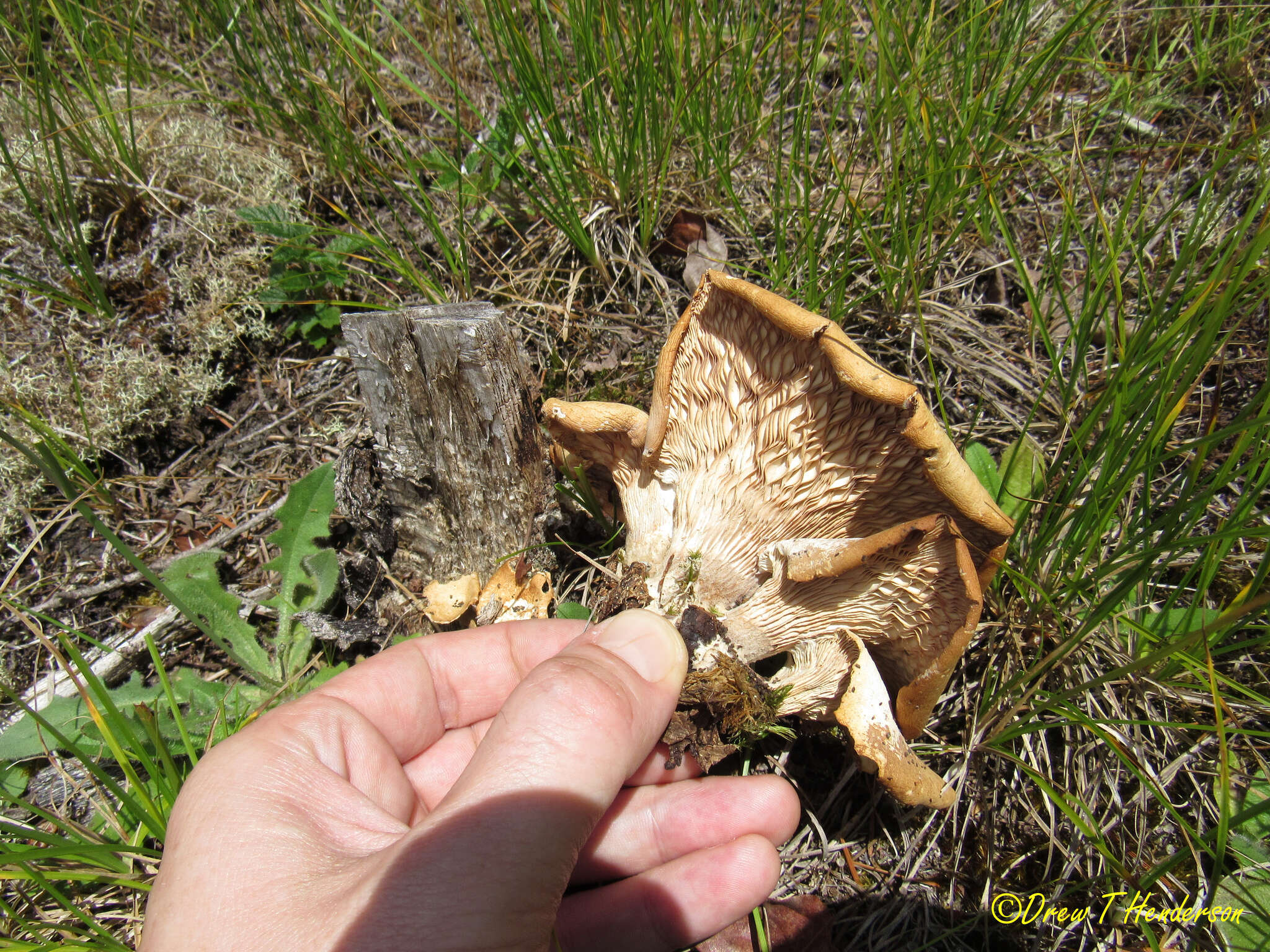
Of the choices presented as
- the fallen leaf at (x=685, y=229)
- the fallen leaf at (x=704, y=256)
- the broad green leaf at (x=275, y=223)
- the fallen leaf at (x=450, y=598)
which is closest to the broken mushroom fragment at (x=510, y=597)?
the fallen leaf at (x=450, y=598)

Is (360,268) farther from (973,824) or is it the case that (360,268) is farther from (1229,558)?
(1229,558)

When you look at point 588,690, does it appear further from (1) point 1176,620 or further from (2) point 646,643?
(1) point 1176,620

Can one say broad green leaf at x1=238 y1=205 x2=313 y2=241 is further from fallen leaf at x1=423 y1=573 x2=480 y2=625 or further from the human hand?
the human hand

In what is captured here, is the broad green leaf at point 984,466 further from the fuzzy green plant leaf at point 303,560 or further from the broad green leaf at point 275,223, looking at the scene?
the broad green leaf at point 275,223

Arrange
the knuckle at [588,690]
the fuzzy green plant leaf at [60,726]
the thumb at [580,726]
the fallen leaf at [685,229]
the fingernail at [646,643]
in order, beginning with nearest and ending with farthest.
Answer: the thumb at [580,726] < the knuckle at [588,690] < the fingernail at [646,643] < the fuzzy green plant leaf at [60,726] < the fallen leaf at [685,229]
